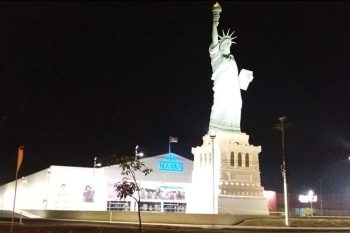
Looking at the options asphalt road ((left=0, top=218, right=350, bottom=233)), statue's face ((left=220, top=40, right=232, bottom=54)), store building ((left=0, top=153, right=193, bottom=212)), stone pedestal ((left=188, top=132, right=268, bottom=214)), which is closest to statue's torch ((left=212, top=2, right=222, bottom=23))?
statue's face ((left=220, top=40, right=232, bottom=54))

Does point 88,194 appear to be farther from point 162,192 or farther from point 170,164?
point 170,164

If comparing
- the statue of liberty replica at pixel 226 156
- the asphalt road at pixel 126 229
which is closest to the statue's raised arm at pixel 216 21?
the statue of liberty replica at pixel 226 156

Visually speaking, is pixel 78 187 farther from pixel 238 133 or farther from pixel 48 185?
pixel 238 133

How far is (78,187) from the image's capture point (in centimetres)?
8300

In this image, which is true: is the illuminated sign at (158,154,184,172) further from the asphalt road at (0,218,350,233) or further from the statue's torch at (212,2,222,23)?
the asphalt road at (0,218,350,233)

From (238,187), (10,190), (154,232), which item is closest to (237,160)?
(238,187)

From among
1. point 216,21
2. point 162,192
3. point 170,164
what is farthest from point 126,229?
point 162,192

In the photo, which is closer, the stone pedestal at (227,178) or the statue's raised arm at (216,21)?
the stone pedestal at (227,178)

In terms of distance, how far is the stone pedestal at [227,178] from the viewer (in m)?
55.3

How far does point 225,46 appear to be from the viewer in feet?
199

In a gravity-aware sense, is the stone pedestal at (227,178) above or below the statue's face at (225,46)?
below

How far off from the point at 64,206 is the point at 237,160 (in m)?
36.6

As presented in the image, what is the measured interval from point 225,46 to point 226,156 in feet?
47.3

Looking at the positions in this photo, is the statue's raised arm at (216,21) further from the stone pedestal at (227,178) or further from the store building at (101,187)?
the store building at (101,187)
